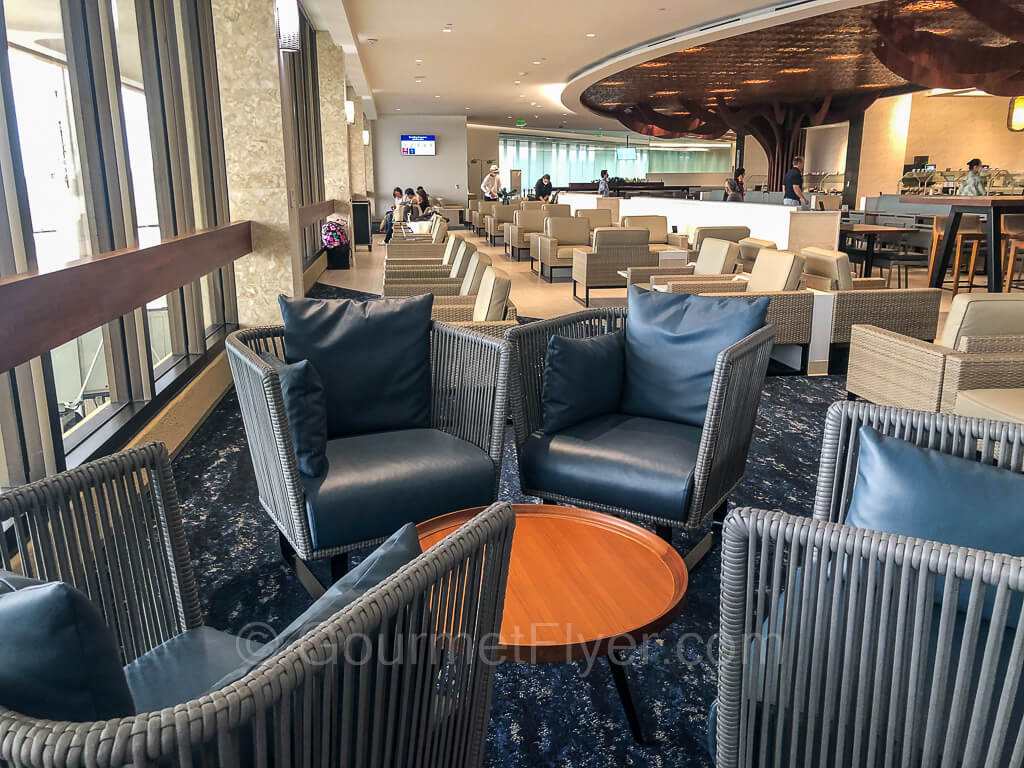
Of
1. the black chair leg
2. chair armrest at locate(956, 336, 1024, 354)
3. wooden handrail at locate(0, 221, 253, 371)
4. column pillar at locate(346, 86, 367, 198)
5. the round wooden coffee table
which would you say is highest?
column pillar at locate(346, 86, 367, 198)

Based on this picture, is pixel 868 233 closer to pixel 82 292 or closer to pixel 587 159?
pixel 82 292

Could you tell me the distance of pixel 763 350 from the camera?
2758mm

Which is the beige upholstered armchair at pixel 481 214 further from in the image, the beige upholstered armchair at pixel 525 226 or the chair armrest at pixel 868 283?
the chair armrest at pixel 868 283

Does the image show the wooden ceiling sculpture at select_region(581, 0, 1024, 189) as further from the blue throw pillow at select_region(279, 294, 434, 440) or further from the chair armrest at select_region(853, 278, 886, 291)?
the blue throw pillow at select_region(279, 294, 434, 440)

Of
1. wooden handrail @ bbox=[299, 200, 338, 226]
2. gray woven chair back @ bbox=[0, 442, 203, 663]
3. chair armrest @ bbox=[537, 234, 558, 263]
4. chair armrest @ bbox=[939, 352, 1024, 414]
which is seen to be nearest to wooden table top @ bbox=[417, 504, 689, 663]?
gray woven chair back @ bbox=[0, 442, 203, 663]

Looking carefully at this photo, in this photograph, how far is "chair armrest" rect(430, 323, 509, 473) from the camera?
259cm

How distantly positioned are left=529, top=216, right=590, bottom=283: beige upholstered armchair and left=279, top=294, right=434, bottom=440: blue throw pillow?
280 inches

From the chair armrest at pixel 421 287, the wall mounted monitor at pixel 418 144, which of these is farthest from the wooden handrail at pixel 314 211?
the wall mounted monitor at pixel 418 144

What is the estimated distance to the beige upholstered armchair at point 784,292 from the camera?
16.3 feet

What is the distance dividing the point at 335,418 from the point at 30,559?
4.47 feet

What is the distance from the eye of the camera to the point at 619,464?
8.25 ft

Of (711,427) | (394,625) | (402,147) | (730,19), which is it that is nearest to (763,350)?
(711,427)

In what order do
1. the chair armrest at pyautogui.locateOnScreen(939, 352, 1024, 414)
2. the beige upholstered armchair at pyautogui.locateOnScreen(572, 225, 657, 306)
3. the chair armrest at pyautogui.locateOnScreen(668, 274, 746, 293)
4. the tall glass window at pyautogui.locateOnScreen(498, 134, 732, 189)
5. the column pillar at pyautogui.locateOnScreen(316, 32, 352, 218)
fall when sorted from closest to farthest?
1. the chair armrest at pyautogui.locateOnScreen(939, 352, 1024, 414)
2. the chair armrest at pyautogui.locateOnScreen(668, 274, 746, 293)
3. the beige upholstered armchair at pyautogui.locateOnScreen(572, 225, 657, 306)
4. the column pillar at pyautogui.locateOnScreen(316, 32, 352, 218)
5. the tall glass window at pyautogui.locateOnScreen(498, 134, 732, 189)

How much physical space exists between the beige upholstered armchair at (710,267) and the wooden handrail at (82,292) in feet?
12.4
